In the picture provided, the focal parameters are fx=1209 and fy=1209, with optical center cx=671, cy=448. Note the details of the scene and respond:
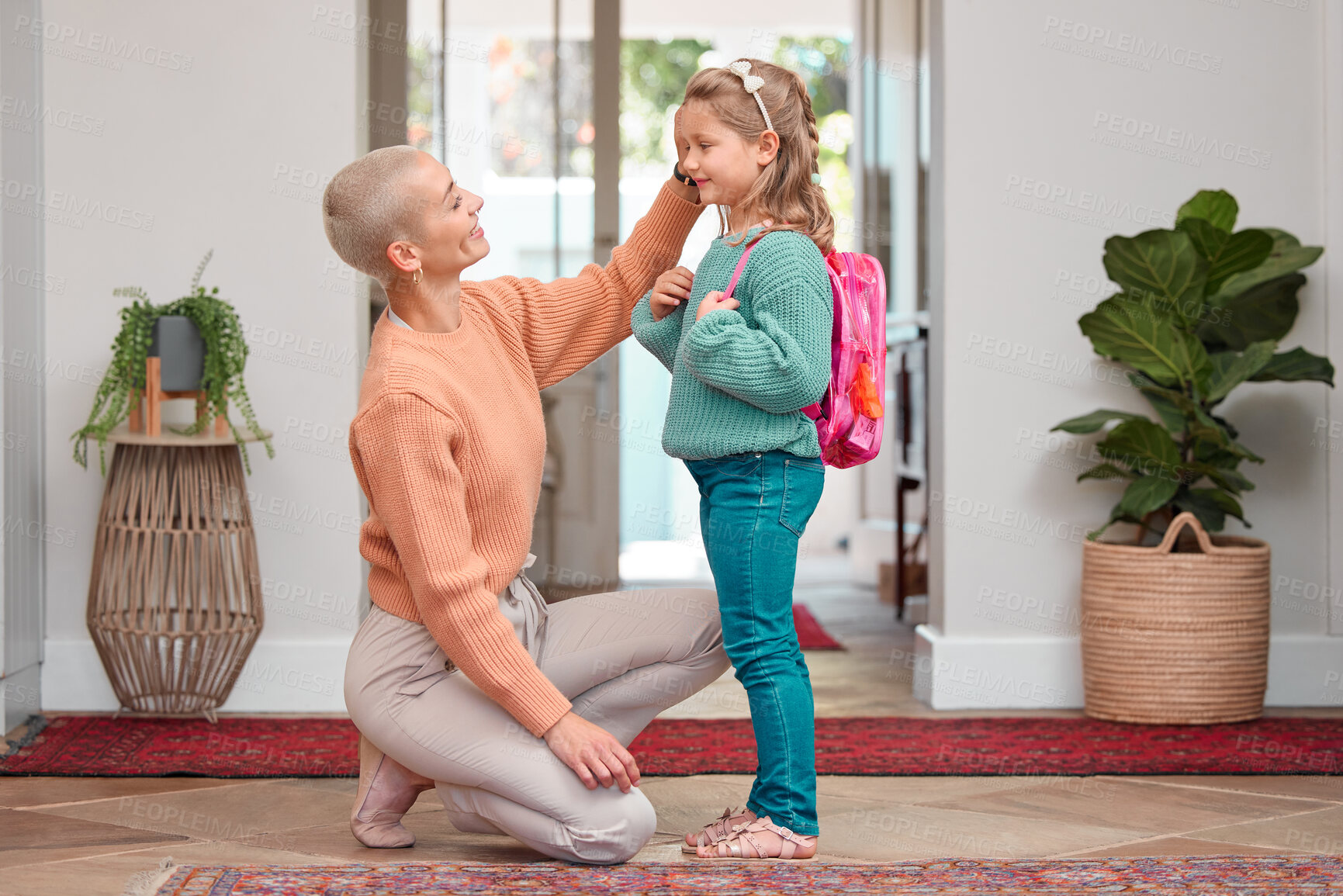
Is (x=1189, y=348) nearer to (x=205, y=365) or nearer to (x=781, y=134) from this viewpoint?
(x=781, y=134)

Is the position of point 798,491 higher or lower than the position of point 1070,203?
lower

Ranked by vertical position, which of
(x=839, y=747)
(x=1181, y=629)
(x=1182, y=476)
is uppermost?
(x=1182, y=476)

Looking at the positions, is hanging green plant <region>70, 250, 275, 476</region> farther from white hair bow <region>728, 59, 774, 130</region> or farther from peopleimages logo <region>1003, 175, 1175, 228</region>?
peopleimages logo <region>1003, 175, 1175, 228</region>

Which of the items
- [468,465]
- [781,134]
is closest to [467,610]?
[468,465]

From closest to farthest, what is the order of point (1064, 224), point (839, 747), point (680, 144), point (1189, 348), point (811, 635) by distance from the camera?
point (680, 144), point (839, 747), point (1189, 348), point (1064, 224), point (811, 635)

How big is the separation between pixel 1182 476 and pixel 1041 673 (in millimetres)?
546

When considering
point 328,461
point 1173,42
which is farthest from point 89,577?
point 1173,42

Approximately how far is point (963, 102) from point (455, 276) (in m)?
1.52

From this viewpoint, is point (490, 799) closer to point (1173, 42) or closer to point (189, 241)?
point (189, 241)

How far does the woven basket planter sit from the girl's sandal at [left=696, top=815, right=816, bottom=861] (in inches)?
46.0

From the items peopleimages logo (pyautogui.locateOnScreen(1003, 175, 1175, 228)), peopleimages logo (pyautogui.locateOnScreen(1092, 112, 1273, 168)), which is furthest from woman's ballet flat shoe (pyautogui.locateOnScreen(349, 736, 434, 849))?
peopleimages logo (pyautogui.locateOnScreen(1092, 112, 1273, 168))

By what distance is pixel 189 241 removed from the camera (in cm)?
267

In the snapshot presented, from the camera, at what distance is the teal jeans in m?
1.66

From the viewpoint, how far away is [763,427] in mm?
1652
